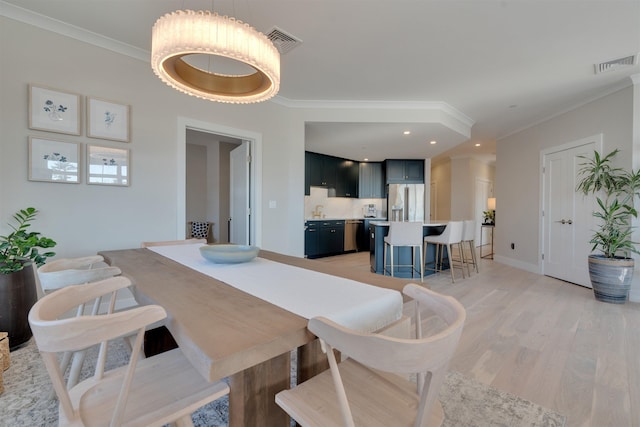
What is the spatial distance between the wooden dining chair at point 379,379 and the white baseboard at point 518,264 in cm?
503

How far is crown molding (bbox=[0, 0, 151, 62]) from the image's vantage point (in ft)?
7.19

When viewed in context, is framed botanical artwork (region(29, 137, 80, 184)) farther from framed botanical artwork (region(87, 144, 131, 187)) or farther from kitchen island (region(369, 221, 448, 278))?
kitchen island (region(369, 221, 448, 278))

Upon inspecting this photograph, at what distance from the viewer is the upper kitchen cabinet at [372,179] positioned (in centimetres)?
714

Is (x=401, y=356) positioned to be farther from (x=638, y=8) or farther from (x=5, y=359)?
(x=638, y=8)

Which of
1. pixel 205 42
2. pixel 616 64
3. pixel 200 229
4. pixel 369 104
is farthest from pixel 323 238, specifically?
pixel 205 42

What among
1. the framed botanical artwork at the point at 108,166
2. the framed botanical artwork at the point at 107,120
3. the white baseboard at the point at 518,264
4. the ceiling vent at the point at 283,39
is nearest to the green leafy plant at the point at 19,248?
the framed botanical artwork at the point at 108,166

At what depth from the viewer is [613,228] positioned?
10.8ft

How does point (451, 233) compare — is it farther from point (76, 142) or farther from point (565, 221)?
point (76, 142)

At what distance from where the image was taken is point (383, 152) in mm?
6066

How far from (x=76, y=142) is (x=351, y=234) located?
5.44m

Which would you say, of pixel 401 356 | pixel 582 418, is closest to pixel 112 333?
pixel 401 356

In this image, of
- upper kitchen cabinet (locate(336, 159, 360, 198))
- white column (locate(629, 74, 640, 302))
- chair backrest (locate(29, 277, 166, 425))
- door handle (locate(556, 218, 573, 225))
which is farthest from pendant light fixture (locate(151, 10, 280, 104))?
upper kitchen cabinet (locate(336, 159, 360, 198))

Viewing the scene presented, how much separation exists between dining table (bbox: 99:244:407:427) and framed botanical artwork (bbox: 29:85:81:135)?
6.13ft

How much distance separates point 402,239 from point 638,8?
2.88m
